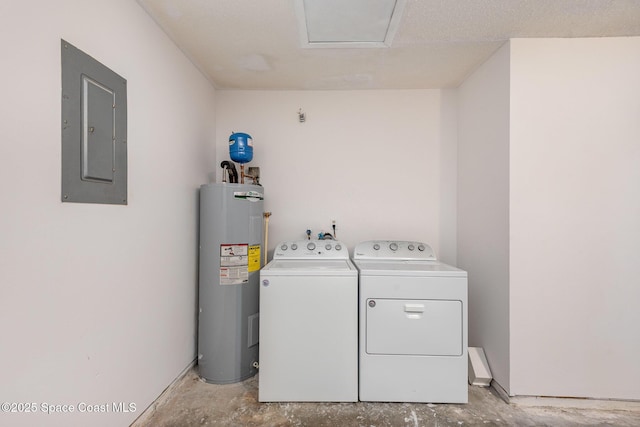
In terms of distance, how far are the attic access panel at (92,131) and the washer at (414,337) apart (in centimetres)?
150

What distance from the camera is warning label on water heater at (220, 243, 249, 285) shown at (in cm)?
200

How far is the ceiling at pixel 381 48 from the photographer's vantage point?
1536mm

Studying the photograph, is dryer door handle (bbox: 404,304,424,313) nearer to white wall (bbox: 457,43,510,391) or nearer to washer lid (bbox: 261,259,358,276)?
washer lid (bbox: 261,259,358,276)

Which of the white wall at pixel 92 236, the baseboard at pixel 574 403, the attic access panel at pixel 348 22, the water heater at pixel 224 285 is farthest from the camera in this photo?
the water heater at pixel 224 285

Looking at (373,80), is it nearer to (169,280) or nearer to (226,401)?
(169,280)

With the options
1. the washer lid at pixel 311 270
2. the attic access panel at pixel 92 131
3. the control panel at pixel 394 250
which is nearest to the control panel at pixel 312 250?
the control panel at pixel 394 250

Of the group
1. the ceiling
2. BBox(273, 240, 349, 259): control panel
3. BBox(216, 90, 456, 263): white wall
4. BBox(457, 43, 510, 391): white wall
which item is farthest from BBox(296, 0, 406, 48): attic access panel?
BBox(273, 240, 349, 259): control panel

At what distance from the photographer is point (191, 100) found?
2.11 m

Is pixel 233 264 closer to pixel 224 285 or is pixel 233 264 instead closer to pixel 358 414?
pixel 224 285

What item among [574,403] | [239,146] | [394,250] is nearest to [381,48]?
[239,146]

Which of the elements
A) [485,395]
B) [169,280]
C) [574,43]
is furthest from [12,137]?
[574,43]

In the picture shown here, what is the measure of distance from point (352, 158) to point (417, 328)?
152cm

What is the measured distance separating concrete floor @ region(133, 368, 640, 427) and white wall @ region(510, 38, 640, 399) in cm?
12

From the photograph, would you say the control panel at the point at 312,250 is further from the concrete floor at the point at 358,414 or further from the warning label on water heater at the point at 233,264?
the concrete floor at the point at 358,414
